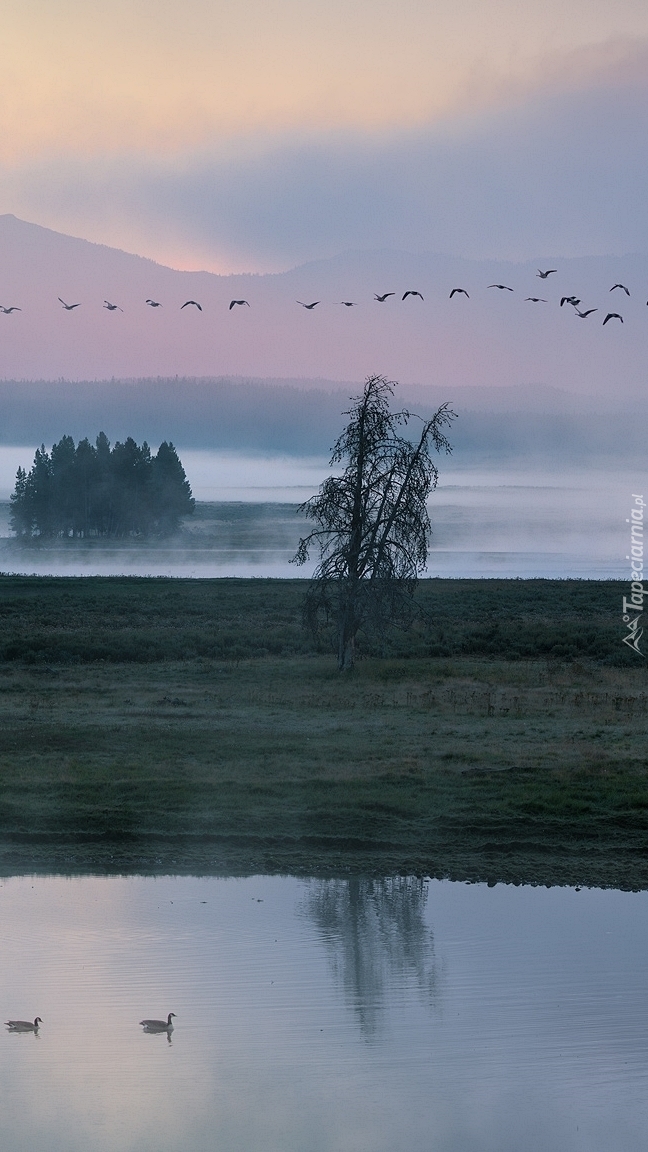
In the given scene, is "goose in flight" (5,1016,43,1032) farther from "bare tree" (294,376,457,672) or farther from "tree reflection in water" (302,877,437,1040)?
"bare tree" (294,376,457,672)

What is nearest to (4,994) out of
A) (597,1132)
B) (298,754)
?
(597,1132)

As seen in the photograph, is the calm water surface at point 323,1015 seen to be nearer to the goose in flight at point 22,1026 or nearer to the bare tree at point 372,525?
the goose in flight at point 22,1026

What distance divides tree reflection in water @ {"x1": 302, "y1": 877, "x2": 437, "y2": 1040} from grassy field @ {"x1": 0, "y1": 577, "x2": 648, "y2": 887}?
3.64ft

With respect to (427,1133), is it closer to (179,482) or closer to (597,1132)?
(597,1132)

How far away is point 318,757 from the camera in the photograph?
2830 cm

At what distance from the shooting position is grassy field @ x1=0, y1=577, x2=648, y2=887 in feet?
73.3

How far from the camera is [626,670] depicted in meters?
46.3

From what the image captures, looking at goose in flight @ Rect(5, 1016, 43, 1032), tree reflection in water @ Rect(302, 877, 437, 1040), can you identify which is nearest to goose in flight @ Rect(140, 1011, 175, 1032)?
goose in flight @ Rect(5, 1016, 43, 1032)

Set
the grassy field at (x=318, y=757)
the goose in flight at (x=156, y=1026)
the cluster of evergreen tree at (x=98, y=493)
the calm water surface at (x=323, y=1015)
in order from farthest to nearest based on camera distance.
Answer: the cluster of evergreen tree at (x=98, y=493), the grassy field at (x=318, y=757), the goose in flight at (x=156, y=1026), the calm water surface at (x=323, y=1015)

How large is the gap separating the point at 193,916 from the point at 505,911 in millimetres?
4508

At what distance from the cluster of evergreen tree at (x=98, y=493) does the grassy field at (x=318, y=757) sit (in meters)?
113

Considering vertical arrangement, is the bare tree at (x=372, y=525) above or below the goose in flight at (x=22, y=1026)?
above

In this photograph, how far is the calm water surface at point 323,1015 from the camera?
42.0 feet

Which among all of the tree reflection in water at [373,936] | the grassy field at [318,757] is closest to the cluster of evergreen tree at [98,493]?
the grassy field at [318,757]
